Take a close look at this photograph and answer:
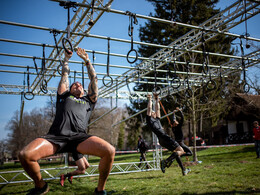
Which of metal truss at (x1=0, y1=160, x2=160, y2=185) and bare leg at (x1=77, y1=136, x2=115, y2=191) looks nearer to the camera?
bare leg at (x1=77, y1=136, x2=115, y2=191)

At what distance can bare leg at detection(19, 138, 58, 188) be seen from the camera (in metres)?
2.29

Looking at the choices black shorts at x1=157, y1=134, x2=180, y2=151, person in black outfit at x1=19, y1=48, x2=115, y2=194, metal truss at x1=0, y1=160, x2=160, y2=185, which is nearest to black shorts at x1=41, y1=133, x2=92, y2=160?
person in black outfit at x1=19, y1=48, x2=115, y2=194

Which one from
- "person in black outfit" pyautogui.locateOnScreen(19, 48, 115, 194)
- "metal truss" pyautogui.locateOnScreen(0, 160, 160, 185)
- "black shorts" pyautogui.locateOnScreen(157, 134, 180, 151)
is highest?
"person in black outfit" pyautogui.locateOnScreen(19, 48, 115, 194)

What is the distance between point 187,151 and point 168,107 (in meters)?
13.0

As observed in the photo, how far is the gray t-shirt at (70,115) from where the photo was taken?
2703 mm

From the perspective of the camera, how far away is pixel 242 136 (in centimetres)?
2178

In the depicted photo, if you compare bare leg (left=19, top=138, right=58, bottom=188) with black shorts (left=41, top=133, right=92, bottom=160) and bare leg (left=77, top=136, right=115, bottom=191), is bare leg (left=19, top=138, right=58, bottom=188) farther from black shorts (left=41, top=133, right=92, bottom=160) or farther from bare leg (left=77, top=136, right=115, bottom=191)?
bare leg (left=77, top=136, right=115, bottom=191)

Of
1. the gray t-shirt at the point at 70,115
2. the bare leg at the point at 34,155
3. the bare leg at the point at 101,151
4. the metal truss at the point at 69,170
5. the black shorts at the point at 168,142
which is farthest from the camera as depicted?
the metal truss at the point at 69,170

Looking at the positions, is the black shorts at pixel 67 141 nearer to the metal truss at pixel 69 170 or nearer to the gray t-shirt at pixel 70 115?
the gray t-shirt at pixel 70 115

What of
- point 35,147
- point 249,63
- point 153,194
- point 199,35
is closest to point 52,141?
point 35,147

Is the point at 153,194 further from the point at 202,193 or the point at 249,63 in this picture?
the point at 249,63

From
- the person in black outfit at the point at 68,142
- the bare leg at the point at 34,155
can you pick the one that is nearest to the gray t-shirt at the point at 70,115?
the person in black outfit at the point at 68,142

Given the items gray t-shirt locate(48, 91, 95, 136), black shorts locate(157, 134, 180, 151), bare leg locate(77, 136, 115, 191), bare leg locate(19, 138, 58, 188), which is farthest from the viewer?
black shorts locate(157, 134, 180, 151)

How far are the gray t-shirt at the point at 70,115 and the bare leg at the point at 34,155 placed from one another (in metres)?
0.23
